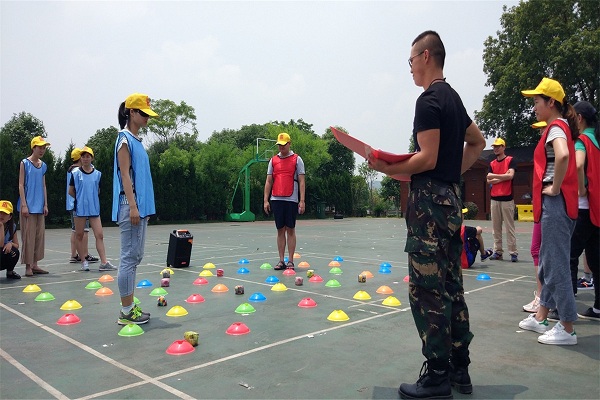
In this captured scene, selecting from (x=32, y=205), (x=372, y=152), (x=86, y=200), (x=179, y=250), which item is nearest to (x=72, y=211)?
(x=86, y=200)

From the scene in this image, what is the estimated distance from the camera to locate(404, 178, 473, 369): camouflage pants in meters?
2.80

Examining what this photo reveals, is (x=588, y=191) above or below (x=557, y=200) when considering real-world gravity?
above

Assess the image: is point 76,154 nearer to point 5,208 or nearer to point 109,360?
point 5,208

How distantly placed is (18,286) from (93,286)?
1.21 meters

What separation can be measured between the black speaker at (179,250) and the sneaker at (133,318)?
154 inches

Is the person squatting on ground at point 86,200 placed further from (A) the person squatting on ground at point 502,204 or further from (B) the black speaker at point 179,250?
(A) the person squatting on ground at point 502,204

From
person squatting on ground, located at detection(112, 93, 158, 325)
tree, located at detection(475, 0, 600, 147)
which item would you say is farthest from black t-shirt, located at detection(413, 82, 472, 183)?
tree, located at detection(475, 0, 600, 147)

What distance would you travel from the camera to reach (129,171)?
4535mm

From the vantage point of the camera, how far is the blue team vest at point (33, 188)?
7.84 m

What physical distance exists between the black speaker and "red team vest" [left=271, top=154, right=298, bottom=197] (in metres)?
1.89

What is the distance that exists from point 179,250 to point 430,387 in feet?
21.0

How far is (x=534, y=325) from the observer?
4.25 metres

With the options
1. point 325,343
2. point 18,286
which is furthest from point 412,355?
point 18,286

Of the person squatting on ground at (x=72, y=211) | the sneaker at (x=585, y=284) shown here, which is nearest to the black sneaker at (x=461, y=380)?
the sneaker at (x=585, y=284)
